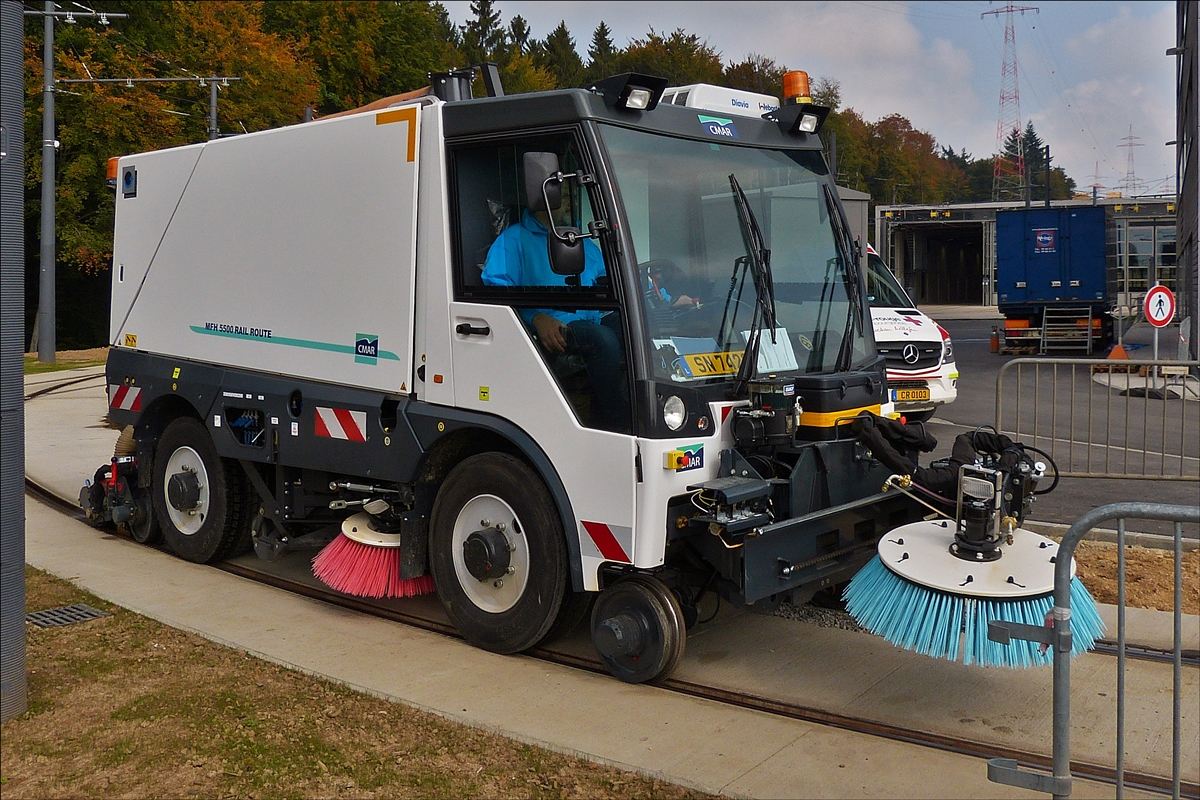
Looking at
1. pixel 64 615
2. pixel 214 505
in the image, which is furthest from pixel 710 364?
pixel 214 505

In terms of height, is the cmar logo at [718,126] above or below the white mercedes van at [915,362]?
above

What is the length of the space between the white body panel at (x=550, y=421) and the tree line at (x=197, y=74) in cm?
1373

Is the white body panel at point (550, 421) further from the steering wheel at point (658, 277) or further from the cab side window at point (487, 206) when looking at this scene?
the steering wheel at point (658, 277)

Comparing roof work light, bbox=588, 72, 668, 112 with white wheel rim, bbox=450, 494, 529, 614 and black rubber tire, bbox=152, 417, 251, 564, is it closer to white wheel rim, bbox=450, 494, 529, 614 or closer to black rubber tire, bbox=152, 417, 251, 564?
white wheel rim, bbox=450, 494, 529, 614

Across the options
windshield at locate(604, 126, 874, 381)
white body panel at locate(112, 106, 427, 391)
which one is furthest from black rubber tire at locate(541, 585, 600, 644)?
white body panel at locate(112, 106, 427, 391)

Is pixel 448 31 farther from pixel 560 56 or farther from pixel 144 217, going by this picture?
pixel 144 217

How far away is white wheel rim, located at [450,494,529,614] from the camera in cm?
551

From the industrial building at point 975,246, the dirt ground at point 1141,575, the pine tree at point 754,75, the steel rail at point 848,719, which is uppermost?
the pine tree at point 754,75

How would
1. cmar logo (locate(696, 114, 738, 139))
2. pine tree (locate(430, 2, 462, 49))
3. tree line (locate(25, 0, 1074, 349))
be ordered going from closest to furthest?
cmar logo (locate(696, 114, 738, 139)), tree line (locate(25, 0, 1074, 349)), pine tree (locate(430, 2, 462, 49))

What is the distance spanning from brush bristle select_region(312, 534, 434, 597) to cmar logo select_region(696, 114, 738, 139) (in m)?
3.00

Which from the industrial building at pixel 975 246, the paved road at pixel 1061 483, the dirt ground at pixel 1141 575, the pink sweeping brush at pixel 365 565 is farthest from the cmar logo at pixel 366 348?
the industrial building at pixel 975 246

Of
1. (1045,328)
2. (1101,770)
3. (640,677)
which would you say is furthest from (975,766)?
(1045,328)

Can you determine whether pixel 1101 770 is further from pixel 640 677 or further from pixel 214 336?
pixel 214 336

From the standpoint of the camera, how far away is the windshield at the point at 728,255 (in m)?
5.13
